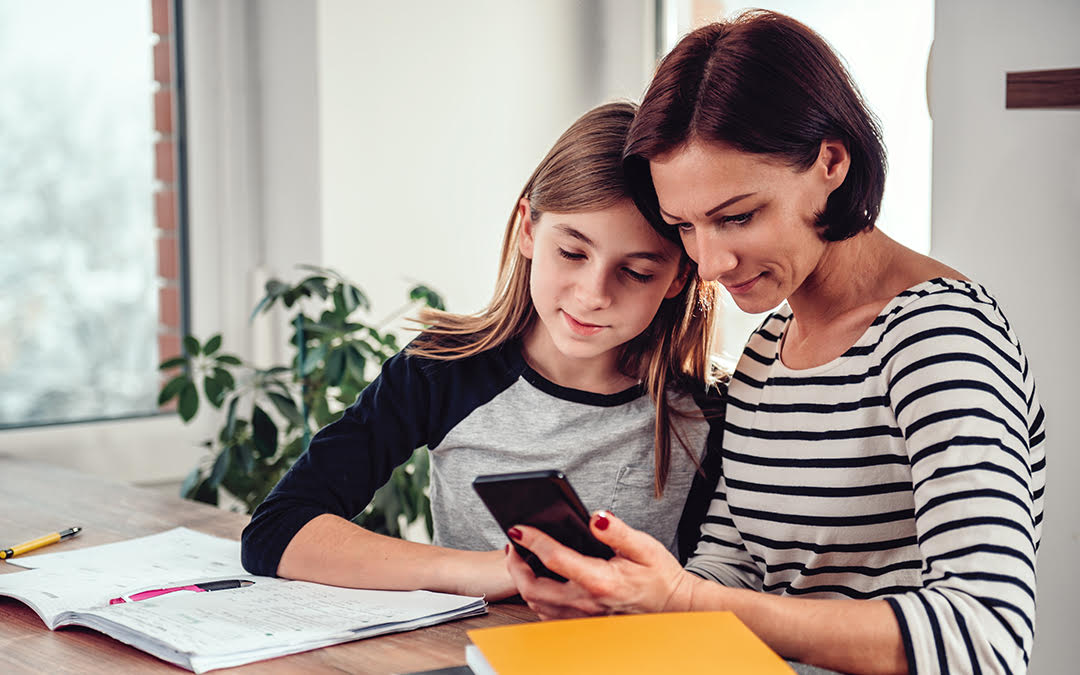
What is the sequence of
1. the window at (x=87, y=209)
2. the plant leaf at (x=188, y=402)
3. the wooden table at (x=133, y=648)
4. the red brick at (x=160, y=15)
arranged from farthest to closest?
the red brick at (x=160, y=15), the window at (x=87, y=209), the plant leaf at (x=188, y=402), the wooden table at (x=133, y=648)

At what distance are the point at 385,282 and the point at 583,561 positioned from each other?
1.37 meters

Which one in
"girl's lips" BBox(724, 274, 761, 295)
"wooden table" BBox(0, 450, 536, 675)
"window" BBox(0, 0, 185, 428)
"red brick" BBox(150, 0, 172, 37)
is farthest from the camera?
"red brick" BBox(150, 0, 172, 37)

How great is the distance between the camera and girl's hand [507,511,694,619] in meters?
0.77

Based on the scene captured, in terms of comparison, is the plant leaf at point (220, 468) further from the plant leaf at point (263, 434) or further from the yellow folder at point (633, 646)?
the yellow folder at point (633, 646)

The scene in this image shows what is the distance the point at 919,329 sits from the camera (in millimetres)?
873

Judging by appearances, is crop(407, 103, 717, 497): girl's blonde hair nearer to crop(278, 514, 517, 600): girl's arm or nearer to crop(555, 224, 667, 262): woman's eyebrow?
crop(555, 224, 667, 262): woman's eyebrow

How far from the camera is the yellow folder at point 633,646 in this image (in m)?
0.69

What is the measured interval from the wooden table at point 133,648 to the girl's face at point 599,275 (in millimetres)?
307

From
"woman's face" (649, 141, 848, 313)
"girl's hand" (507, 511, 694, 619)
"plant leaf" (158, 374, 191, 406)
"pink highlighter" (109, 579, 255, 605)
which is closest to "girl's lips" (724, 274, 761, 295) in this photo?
"woman's face" (649, 141, 848, 313)

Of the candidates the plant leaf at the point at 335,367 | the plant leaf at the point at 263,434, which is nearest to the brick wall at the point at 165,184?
the plant leaf at the point at 263,434

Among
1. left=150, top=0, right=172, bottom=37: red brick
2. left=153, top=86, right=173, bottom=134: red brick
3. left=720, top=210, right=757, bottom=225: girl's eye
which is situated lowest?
left=720, top=210, right=757, bottom=225: girl's eye

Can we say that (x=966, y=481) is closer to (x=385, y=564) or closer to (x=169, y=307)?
(x=385, y=564)

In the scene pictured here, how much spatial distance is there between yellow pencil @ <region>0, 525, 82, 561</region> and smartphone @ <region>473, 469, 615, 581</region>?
0.67 meters

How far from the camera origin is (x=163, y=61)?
2.08 meters
